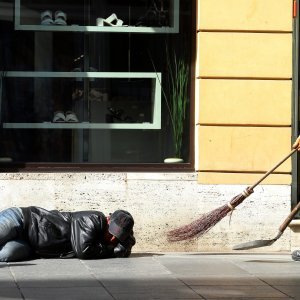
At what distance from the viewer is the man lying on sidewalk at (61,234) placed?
9383mm

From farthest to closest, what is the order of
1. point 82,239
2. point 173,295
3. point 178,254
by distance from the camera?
point 178,254, point 82,239, point 173,295

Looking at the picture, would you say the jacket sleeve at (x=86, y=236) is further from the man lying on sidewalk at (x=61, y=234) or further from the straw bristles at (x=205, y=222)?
the straw bristles at (x=205, y=222)

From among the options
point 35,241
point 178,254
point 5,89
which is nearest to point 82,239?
point 35,241

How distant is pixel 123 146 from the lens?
1088 cm

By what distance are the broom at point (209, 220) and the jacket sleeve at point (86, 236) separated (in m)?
0.95

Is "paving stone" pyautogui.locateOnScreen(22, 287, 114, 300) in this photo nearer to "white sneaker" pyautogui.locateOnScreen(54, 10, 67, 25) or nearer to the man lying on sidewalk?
the man lying on sidewalk

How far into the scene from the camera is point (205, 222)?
978 cm

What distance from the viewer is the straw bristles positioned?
9.59m

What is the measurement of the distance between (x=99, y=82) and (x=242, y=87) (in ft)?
5.62

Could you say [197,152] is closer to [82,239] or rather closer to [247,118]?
[247,118]

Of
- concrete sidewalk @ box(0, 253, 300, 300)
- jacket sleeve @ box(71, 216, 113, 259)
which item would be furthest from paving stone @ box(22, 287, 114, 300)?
jacket sleeve @ box(71, 216, 113, 259)

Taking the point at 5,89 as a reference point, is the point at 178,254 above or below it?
below

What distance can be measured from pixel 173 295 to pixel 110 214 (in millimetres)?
2251

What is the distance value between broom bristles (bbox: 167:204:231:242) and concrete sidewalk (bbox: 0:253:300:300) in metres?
0.27
